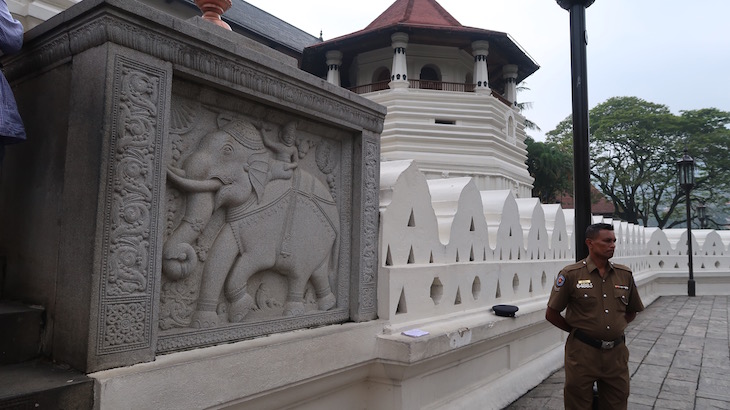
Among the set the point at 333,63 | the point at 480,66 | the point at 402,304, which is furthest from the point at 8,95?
the point at 333,63

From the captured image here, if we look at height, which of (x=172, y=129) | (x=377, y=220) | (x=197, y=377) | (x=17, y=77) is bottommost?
(x=197, y=377)

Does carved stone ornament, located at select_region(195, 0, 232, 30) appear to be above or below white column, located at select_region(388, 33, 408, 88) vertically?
below

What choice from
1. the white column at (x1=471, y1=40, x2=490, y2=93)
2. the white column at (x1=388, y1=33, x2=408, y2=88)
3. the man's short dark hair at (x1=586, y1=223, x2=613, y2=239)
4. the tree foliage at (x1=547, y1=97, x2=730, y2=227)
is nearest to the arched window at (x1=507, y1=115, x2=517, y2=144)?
the white column at (x1=471, y1=40, x2=490, y2=93)

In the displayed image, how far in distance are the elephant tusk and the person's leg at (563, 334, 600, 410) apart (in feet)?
7.89

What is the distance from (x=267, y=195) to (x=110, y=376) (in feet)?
3.53

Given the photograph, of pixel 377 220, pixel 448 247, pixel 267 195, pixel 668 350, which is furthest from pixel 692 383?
pixel 267 195

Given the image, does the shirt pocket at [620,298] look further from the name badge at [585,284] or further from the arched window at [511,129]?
the arched window at [511,129]

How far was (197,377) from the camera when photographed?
2074 mm

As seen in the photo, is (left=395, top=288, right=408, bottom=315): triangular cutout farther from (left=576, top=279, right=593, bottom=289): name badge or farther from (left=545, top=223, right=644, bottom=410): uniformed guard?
(left=576, top=279, right=593, bottom=289): name badge

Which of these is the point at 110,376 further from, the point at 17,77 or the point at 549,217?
the point at 549,217

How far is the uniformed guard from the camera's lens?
125 inches

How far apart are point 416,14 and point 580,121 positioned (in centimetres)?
2125

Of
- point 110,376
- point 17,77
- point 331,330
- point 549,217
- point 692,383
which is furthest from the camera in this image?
point 549,217

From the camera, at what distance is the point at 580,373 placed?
126 inches
